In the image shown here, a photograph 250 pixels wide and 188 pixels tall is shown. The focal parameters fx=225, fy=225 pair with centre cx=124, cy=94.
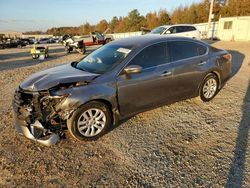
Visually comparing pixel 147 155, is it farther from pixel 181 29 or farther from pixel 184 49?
pixel 181 29

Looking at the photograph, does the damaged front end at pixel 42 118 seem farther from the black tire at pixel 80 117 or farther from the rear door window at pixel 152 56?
the rear door window at pixel 152 56

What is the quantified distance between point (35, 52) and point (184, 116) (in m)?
13.9

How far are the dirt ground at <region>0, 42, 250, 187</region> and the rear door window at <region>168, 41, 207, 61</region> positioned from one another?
1.19 meters

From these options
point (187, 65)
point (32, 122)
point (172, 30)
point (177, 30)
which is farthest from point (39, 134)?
point (177, 30)

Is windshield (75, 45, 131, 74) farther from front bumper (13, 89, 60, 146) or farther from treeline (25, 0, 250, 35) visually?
treeline (25, 0, 250, 35)

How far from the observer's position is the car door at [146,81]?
390cm

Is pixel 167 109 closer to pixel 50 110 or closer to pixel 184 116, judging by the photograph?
pixel 184 116

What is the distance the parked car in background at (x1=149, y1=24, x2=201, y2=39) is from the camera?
13.5m

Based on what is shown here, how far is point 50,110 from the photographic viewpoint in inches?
139

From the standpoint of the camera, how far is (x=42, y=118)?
3488 millimetres

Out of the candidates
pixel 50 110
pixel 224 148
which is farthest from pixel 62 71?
pixel 224 148

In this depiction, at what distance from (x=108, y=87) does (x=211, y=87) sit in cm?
286

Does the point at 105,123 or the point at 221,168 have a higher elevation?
the point at 105,123

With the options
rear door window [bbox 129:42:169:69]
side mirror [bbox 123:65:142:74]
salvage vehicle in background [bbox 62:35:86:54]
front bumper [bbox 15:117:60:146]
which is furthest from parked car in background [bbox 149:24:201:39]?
front bumper [bbox 15:117:60:146]
